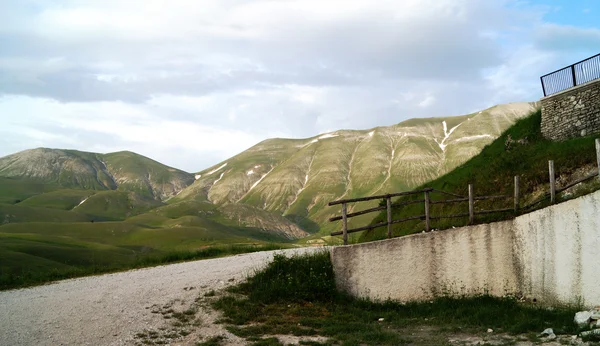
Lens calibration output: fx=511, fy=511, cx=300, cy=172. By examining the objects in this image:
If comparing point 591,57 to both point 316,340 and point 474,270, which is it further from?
point 316,340

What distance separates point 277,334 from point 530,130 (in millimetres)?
22549

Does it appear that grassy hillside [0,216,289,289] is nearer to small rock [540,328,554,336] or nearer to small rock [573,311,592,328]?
small rock [540,328,554,336]

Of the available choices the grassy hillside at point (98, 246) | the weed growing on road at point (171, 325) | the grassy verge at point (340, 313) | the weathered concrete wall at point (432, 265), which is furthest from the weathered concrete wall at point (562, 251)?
the grassy hillside at point (98, 246)

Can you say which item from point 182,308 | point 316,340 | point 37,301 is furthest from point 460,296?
point 37,301

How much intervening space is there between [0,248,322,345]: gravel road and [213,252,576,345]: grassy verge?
1.83 meters

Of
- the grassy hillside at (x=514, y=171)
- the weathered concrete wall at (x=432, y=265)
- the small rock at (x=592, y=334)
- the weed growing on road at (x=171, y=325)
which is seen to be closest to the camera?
the small rock at (x=592, y=334)

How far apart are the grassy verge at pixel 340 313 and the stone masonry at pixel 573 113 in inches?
590

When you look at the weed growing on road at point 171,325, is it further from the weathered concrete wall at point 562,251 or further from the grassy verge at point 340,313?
the weathered concrete wall at point 562,251

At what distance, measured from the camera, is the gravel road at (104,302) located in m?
13.5

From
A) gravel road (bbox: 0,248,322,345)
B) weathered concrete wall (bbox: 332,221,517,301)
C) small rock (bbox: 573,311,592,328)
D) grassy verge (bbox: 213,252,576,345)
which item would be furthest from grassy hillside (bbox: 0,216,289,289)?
small rock (bbox: 573,311,592,328)

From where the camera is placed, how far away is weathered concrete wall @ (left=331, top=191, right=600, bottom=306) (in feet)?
49.6

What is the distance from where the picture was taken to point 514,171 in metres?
24.9

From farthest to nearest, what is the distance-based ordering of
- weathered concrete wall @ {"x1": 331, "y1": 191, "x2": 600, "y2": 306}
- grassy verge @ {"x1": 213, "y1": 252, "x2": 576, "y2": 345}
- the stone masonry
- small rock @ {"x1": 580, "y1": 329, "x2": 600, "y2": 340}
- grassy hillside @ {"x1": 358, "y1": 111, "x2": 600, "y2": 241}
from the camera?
1. the stone masonry
2. grassy hillside @ {"x1": 358, "y1": 111, "x2": 600, "y2": 241}
3. weathered concrete wall @ {"x1": 331, "y1": 191, "x2": 600, "y2": 306}
4. grassy verge @ {"x1": 213, "y1": 252, "x2": 576, "y2": 345}
5. small rock @ {"x1": 580, "y1": 329, "x2": 600, "y2": 340}

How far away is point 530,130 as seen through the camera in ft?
99.5
